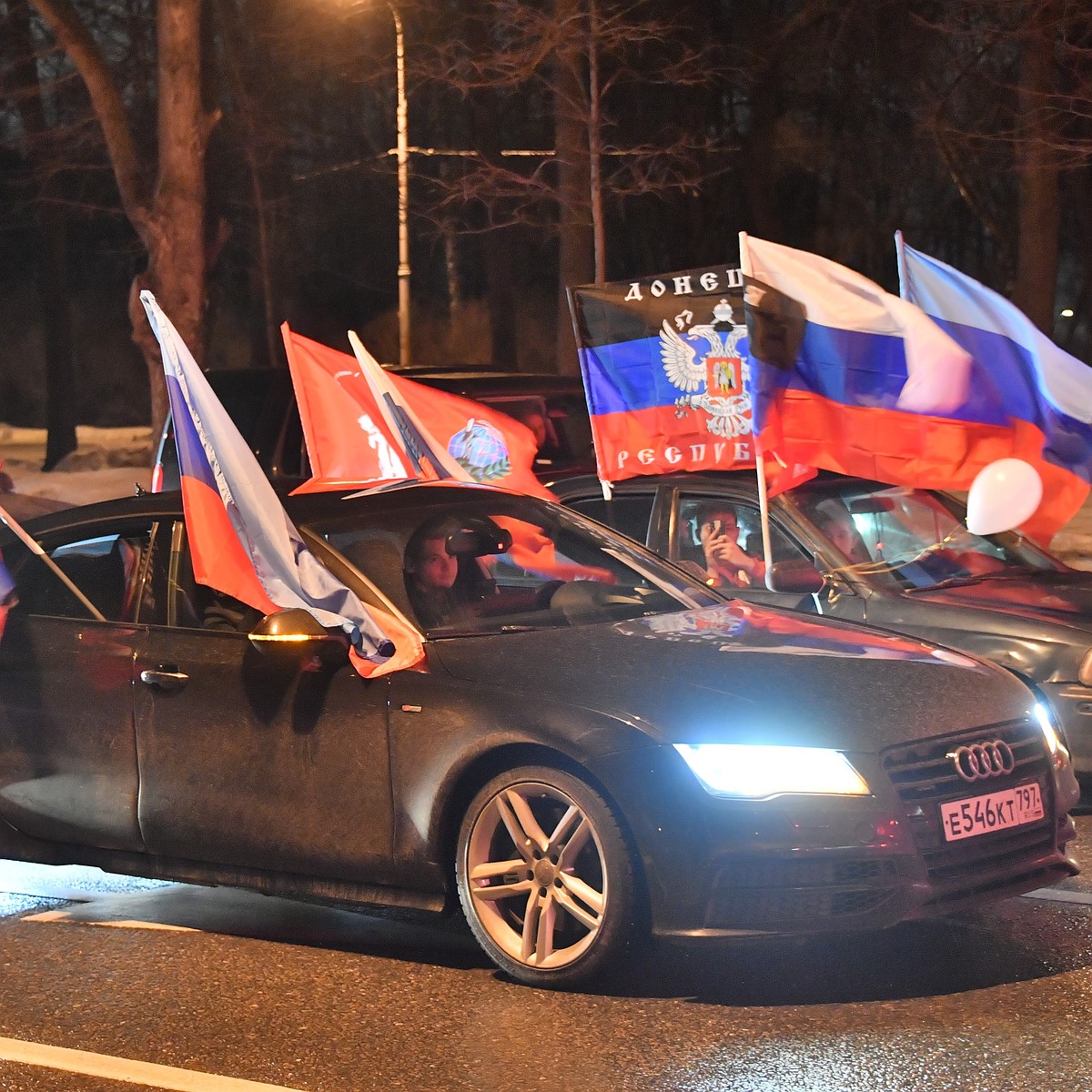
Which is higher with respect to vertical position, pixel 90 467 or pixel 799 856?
pixel 90 467

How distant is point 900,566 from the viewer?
8.07 m

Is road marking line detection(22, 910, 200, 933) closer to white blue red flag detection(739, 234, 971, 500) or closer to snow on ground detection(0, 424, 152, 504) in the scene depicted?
white blue red flag detection(739, 234, 971, 500)

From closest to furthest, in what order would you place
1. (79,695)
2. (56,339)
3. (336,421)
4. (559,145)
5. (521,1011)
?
(521,1011) → (79,695) → (336,421) → (559,145) → (56,339)

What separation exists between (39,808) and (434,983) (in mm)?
1727

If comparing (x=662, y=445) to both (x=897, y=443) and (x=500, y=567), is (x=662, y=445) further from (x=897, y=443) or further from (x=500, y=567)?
(x=500, y=567)

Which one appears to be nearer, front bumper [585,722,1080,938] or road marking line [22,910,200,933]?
front bumper [585,722,1080,938]

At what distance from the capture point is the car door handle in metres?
5.99

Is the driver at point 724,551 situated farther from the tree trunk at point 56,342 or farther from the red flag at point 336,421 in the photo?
the tree trunk at point 56,342

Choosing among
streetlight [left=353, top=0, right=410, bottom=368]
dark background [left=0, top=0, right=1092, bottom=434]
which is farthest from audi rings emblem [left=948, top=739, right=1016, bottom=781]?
streetlight [left=353, top=0, right=410, bottom=368]

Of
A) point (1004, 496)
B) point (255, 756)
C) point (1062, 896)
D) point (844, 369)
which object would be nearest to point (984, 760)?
point (1062, 896)

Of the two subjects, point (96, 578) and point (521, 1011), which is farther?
point (96, 578)

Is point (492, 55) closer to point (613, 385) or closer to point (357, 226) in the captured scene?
point (613, 385)

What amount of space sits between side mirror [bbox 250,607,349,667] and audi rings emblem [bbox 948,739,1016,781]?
1853 mm

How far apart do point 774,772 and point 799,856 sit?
0.23 meters
